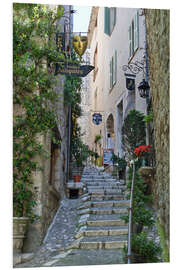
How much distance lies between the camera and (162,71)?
10.9ft

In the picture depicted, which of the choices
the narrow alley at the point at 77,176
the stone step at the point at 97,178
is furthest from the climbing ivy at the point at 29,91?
the stone step at the point at 97,178

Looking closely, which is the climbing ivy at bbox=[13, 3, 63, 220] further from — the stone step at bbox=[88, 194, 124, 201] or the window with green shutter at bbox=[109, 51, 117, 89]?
the window with green shutter at bbox=[109, 51, 117, 89]

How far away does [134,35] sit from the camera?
7.36m

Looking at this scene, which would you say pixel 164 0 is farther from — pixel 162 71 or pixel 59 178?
pixel 59 178

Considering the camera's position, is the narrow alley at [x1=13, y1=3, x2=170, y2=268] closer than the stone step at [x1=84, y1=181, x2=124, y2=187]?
Yes

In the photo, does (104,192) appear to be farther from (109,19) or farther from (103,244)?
(109,19)

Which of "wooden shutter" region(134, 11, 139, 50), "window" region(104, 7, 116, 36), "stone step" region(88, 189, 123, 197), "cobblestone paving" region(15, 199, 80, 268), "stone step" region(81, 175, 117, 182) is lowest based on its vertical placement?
"cobblestone paving" region(15, 199, 80, 268)

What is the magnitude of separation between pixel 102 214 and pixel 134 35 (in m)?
4.06

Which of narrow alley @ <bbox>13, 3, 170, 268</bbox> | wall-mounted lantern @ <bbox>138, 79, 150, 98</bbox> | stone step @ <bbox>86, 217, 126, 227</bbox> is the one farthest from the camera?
wall-mounted lantern @ <bbox>138, 79, 150, 98</bbox>

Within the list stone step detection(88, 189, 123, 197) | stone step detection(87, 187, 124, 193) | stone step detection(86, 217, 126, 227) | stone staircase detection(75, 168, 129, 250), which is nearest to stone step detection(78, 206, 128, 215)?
stone staircase detection(75, 168, 129, 250)

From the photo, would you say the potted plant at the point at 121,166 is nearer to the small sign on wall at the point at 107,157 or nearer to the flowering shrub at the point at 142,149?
the small sign on wall at the point at 107,157

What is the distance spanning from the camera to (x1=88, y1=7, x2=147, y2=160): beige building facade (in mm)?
7016

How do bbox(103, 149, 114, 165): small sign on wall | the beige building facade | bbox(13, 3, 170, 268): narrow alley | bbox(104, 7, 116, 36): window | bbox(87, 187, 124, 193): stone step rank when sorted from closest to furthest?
bbox(13, 3, 170, 268): narrow alley < bbox(87, 187, 124, 193): stone step < the beige building facade < bbox(103, 149, 114, 165): small sign on wall < bbox(104, 7, 116, 36): window

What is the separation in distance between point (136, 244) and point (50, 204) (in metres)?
2.43
